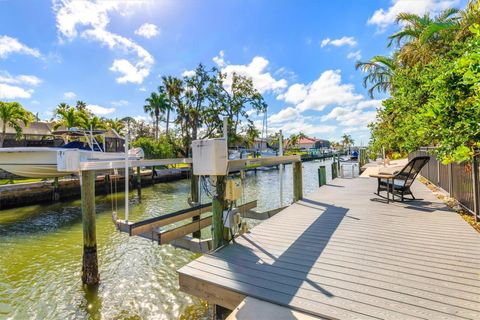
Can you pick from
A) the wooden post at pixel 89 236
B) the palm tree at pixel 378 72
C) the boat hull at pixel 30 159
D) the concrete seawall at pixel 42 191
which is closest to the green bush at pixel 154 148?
the concrete seawall at pixel 42 191

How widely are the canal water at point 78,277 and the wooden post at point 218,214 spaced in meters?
1.47

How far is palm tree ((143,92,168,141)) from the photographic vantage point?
120 ft

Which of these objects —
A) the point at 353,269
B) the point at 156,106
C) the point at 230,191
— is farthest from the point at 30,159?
the point at 156,106

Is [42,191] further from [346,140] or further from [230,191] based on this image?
[346,140]

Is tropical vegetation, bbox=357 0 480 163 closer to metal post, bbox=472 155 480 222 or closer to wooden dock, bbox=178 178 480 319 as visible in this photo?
metal post, bbox=472 155 480 222

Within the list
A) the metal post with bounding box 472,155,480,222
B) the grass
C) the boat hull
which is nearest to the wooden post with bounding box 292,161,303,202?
the grass

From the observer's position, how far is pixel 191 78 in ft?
88.8

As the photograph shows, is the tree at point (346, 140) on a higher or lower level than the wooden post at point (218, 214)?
higher

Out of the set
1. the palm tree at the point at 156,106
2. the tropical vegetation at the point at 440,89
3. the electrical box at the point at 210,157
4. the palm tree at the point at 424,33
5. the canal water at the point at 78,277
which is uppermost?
the palm tree at the point at 156,106

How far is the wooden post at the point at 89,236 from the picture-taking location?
5.06 m

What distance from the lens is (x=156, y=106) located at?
37.1m

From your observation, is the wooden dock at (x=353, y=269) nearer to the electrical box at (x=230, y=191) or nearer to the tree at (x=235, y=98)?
the electrical box at (x=230, y=191)

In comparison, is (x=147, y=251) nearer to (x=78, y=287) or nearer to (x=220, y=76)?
(x=78, y=287)

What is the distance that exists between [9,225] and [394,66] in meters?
20.2
